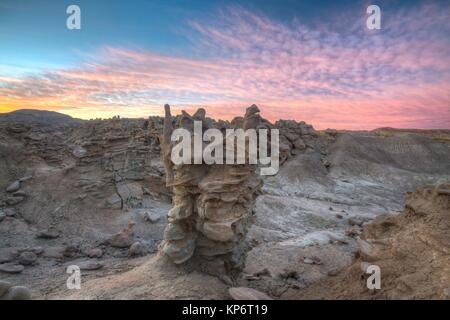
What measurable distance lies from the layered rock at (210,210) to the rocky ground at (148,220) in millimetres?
524

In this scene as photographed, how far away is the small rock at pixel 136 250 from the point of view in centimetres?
Answer: 1328

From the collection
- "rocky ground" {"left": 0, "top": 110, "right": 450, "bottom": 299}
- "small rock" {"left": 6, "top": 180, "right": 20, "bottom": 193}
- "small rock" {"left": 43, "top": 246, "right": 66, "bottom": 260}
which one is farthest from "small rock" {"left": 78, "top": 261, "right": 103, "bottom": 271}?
"small rock" {"left": 6, "top": 180, "right": 20, "bottom": 193}

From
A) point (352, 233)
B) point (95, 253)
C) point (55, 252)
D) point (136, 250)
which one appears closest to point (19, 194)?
point (55, 252)

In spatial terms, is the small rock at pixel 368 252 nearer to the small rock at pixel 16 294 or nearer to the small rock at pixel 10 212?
the small rock at pixel 16 294

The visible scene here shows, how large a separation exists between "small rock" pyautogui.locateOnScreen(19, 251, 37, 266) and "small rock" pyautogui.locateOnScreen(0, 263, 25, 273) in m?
0.25

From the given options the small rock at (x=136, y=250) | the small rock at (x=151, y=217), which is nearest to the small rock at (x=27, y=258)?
the small rock at (x=136, y=250)

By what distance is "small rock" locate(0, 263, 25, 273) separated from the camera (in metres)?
11.5

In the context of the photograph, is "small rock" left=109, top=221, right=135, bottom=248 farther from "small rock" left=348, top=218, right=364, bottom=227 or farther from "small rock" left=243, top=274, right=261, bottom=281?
"small rock" left=348, top=218, right=364, bottom=227

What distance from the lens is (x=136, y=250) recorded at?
43.7ft

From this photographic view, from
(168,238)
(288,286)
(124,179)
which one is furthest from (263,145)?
(124,179)

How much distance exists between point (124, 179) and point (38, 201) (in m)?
5.02

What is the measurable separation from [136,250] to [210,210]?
22.4 feet

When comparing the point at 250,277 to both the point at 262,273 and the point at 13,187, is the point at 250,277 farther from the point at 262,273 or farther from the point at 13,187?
the point at 13,187
